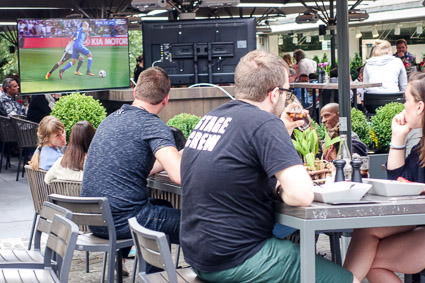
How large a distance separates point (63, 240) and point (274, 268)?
895 mm

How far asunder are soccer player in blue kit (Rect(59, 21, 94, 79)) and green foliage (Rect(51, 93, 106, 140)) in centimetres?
95

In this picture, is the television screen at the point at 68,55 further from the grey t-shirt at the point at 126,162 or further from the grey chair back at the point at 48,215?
the grey chair back at the point at 48,215

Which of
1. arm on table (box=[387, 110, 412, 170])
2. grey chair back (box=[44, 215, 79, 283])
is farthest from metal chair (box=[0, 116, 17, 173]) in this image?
arm on table (box=[387, 110, 412, 170])

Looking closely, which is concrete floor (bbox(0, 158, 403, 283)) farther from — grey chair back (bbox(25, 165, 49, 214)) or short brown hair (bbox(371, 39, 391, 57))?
short brown hair (bbox(371, 39, 391, 57))

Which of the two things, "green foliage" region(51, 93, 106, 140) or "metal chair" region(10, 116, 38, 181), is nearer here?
"green foliage" region(51, 93, 106, 140)

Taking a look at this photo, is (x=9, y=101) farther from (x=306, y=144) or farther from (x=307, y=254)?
(x=307, y=254)

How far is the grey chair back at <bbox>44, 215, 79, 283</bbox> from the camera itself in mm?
3012

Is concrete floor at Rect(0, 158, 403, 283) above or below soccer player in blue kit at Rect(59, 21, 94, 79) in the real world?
below

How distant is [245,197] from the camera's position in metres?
2.87

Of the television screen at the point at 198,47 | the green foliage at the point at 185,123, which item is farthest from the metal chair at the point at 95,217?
the television screen at the point at 198,47

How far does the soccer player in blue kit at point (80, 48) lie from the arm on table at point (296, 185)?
6.21m

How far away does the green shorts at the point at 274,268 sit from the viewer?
2846 millimetres

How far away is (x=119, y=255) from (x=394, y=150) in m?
1.62

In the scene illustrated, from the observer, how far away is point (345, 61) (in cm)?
486
